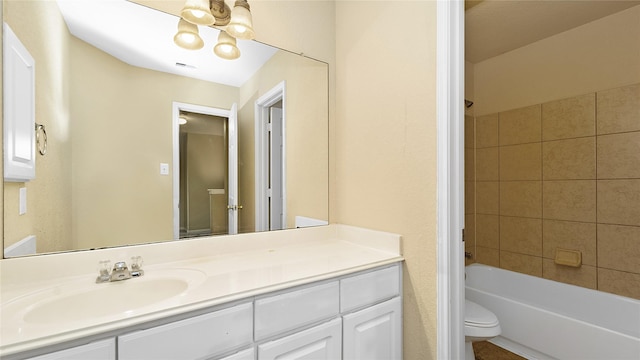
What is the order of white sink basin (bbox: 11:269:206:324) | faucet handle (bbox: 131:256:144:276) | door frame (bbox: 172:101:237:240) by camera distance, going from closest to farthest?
white sink basin (bbox: 11:269:206:324)
faucet handle (bbox: 131:256:144:276)
door frame (bbox: 172:101:237:240)

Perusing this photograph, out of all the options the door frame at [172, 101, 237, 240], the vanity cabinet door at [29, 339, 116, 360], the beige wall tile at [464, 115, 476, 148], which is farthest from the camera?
the beige wall tile at [464, 115, 476, 148]

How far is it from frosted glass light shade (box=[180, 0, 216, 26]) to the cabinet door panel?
1.32 meters

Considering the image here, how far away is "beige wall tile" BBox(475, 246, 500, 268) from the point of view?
2551 mm

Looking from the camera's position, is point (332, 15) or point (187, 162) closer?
point (187, 162)

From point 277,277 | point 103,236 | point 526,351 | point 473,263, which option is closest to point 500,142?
point 473,263

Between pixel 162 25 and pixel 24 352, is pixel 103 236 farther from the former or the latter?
pixel 162 25

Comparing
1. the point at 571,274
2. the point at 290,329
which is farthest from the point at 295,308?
the point at 571,274

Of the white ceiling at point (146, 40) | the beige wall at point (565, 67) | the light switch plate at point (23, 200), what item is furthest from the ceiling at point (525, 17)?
the light switch plate at point (23, 200)

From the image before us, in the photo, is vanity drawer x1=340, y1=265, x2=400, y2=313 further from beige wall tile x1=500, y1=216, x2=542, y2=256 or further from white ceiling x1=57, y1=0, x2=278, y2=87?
beige wall tile x1=500, y1=216, x2=542, y2=256

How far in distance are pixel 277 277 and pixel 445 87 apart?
103 centimetres

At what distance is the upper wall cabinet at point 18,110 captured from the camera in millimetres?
933

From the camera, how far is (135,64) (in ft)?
3.97

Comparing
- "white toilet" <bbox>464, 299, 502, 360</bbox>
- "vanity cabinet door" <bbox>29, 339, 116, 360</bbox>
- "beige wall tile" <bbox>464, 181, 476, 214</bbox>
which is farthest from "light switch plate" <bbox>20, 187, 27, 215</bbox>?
"beige wall tile" <bbox>464, 181, 476, 214</bbox>

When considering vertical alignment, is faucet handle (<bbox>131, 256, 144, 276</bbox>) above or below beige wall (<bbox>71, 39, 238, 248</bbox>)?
below
